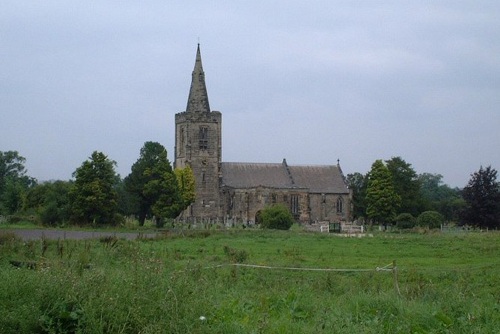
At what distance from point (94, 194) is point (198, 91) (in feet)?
102

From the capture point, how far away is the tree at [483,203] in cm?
6806

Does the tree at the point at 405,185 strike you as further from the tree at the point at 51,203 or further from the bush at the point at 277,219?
the tree at the point at 51,203

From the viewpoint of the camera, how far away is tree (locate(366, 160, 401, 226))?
262 feet

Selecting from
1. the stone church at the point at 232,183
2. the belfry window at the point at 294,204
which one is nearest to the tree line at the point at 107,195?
the stone church at the point at 232,183

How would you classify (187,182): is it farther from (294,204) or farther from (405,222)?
(405,222)

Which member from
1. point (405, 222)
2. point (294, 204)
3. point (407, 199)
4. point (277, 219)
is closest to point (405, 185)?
point (407, 199)

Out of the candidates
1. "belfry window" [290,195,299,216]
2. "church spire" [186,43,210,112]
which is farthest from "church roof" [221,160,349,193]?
"church spire" [186,43,210,112]

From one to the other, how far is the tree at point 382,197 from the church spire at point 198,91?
22.5 m

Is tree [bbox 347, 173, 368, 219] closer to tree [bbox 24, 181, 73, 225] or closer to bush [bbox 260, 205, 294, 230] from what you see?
bush [bbox 260, 205, 294, 230]

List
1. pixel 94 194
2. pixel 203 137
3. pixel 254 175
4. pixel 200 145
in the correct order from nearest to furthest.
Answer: pixel 94 194
pixel 200 145
pixel 203 137
pixel 254 175

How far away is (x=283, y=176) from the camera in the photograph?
8856 centimetres

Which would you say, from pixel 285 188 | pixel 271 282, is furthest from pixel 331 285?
pixel 285 188

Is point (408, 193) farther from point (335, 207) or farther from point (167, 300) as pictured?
point (167, 300)

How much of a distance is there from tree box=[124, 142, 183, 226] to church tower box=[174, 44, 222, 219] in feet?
39.3
